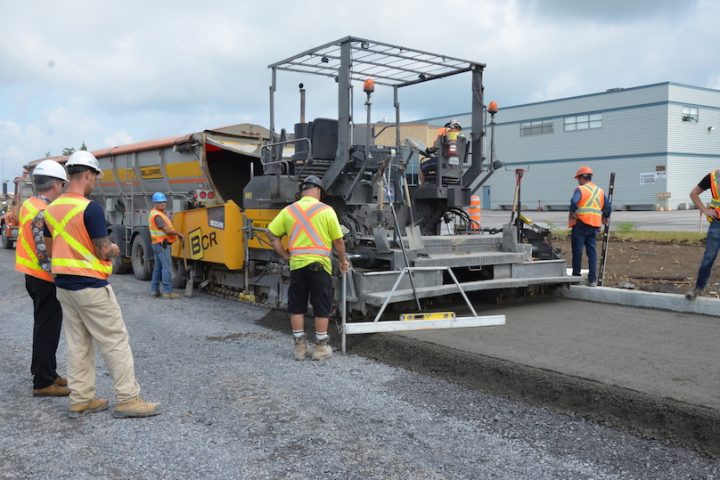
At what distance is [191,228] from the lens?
956cm

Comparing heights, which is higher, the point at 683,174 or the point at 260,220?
the point at 683,174

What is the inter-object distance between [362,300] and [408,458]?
2.75 meters

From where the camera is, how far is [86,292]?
4.18 metres

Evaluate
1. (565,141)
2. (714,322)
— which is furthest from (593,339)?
(565,141)

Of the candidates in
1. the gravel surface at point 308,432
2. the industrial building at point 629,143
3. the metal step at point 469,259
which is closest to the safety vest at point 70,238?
the gravel surface at point 308,432

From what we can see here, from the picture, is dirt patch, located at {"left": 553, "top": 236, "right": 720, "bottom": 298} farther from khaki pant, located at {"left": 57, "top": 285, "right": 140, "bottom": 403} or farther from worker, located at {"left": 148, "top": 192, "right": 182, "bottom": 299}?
khaki pant, located at {"left": 57, "top": 285, "right": 140, "bottom": 403}

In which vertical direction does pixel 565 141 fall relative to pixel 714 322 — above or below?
above

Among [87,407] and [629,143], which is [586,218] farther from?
[629,143]

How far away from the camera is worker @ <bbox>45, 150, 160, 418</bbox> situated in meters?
4.14

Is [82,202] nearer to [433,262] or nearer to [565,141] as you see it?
[433,262]

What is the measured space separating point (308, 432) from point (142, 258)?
871 centimetres

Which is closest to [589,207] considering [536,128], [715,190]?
[715,190]

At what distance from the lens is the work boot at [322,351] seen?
5719 millimetres

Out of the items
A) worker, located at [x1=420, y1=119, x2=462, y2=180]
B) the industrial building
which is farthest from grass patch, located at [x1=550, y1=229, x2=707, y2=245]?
the industrial building
